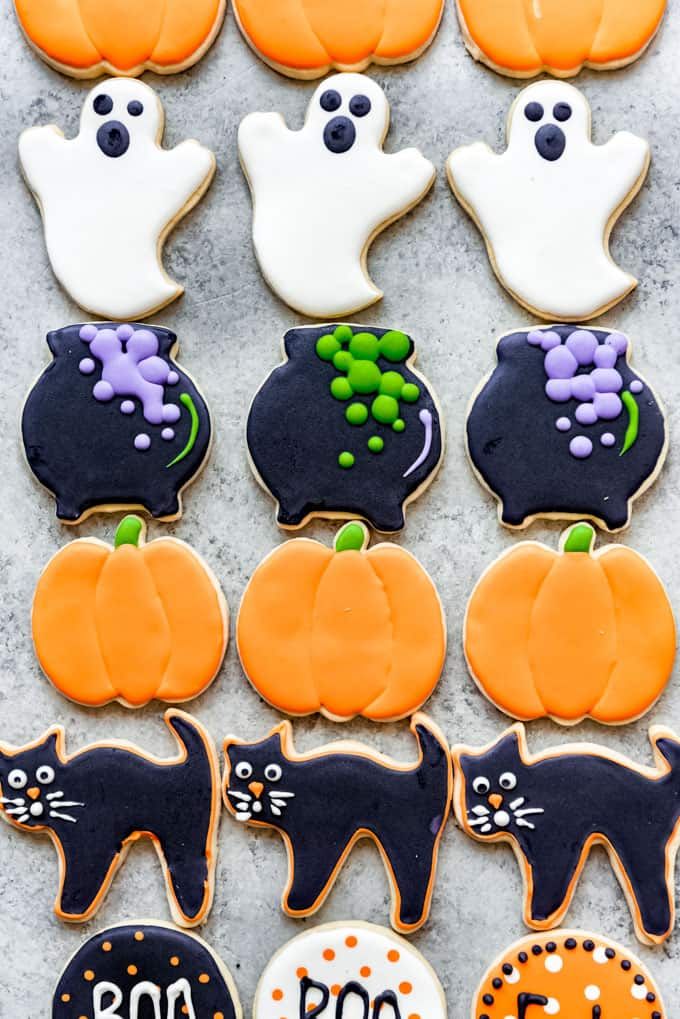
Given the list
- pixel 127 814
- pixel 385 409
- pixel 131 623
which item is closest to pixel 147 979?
pixel 127 814

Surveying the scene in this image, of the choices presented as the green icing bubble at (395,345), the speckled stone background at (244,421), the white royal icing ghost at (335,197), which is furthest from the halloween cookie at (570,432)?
the white royal icing ghost at (335,197)

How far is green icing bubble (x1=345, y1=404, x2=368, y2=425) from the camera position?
1544 millimetres

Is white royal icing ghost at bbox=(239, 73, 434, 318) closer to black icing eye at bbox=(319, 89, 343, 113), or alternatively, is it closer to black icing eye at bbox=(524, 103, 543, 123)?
black icing eye at bbox=(319, 89, 343, 113)

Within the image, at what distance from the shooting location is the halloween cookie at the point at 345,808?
1.50 metres

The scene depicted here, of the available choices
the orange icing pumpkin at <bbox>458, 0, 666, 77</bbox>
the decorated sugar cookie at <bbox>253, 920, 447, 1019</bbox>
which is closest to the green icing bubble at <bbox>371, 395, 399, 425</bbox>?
the orange icing pumpkin at <bbox>458, 0, 666, 77</bbox>

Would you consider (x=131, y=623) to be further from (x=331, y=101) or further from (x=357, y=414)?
(x=331, y=101)

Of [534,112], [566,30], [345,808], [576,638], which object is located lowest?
[345,808]

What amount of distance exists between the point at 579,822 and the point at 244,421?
2.70 feet

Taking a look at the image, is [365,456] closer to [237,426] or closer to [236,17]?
[237,426]

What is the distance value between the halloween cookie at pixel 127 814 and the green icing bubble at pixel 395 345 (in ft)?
2.17

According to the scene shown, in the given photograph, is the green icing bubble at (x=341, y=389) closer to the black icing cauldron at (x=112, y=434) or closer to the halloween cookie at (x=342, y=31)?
the black icing cauldron at (x=112, y=434)

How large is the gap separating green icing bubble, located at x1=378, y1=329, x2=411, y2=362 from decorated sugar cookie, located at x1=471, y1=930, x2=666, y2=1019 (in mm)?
926

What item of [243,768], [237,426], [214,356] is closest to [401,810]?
[243,768]

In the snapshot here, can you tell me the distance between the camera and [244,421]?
1615mm
